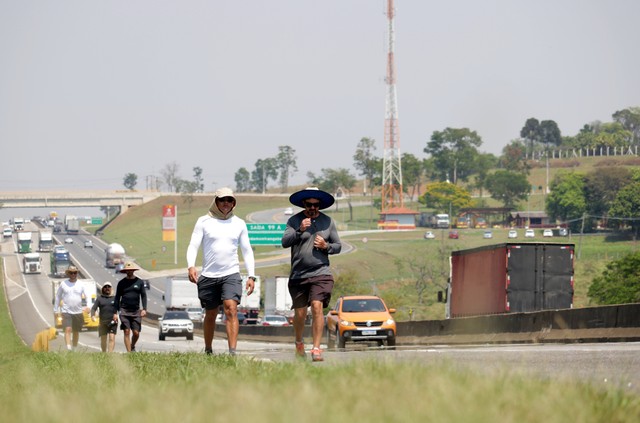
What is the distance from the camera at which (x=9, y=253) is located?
545 feet

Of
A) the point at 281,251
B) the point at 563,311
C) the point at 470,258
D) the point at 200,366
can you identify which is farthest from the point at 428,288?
the point at 200,366

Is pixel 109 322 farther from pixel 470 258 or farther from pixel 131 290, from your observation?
pixel 470 258

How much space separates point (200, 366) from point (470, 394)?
175 inches

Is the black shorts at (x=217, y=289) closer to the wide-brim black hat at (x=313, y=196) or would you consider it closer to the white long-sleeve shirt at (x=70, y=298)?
the wide-brim black hat at (x=313, y=196)

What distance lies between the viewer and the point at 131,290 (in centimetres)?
2020

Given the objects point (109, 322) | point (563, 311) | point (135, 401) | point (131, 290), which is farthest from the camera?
point (563, 311)

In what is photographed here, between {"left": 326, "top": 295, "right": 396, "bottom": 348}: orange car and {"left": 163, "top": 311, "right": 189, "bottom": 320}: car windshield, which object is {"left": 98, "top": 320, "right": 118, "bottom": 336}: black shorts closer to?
{"left": 326, "top": 295, "right": 396, "bottom": 348}: orange car

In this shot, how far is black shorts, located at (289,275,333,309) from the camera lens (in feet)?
45.6

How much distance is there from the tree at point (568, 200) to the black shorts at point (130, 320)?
541 feet

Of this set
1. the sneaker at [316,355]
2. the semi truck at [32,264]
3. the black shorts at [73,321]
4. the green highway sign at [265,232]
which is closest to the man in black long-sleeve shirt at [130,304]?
the black shorts at [73,321]

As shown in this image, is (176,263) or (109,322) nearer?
(109,322)

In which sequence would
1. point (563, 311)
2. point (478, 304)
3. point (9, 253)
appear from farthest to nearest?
point (9, 253)
point (478, 304)
point (563, 311)

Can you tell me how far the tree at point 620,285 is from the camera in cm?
6650

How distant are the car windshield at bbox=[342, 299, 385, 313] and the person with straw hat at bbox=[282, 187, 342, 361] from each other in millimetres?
15619
